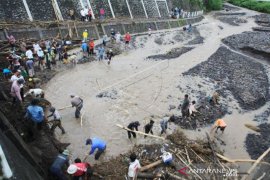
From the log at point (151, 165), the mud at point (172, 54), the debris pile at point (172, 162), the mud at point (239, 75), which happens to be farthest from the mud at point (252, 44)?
the log at point (151, 165)

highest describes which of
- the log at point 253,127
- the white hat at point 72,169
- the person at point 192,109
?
the white hat at point 72,169

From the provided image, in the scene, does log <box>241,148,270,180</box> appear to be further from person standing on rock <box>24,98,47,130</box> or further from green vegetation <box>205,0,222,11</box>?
green vegetation <box>205,0,222,11</box>

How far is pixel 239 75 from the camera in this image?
27.0 metres

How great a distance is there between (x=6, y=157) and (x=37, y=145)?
3.39m

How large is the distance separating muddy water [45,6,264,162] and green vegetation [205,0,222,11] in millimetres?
37871

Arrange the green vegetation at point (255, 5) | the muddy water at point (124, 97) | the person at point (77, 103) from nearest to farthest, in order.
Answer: the muddy water at point (124, 97) < the person at point (77, 103) < the green vegetation at point (255, 5)

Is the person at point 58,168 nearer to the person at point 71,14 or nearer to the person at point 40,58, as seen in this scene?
the person at point 40,58

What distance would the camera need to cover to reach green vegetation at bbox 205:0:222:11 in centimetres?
6494

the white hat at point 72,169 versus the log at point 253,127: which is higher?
the white hat at point 72,169

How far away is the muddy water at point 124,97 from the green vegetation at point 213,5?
37.9 m

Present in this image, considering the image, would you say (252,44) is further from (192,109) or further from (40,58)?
(40,58)

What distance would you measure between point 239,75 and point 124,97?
11.7 metres

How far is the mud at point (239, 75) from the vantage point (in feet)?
76.8

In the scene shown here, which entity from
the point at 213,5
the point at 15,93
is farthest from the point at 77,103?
the point at 213,5
